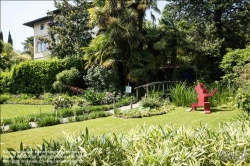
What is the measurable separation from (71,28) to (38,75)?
5.46 meters

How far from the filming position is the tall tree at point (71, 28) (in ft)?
71.3

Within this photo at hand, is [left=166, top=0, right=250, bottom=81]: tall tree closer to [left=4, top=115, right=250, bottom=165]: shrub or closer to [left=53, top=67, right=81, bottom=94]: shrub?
[left=53, top=67, right=81, bottom=94]: shrub

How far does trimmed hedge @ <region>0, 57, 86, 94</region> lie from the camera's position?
64.5ft

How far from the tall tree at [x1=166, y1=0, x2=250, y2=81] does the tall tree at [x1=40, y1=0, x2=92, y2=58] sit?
339 inches

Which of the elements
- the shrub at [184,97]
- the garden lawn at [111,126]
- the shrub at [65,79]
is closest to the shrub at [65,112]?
the garden lawn at [111,126]

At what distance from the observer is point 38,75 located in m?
20.2

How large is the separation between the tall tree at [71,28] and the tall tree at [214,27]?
28.2 feet

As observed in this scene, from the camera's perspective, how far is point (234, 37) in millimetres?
18531

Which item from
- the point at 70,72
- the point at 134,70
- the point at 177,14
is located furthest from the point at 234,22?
the point at 70,72

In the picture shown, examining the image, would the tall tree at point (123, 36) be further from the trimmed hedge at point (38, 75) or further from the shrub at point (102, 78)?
the trimmed hedge at point (38, 75)

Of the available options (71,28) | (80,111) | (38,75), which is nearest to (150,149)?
(80,111)

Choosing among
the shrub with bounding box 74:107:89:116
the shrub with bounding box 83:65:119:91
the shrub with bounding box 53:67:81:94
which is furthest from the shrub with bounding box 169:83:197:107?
the shrub with bounding box 53:67:81:94

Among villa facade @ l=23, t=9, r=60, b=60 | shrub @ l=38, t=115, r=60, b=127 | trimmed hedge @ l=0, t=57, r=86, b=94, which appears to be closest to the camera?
shrub @ l=38, t=115, r=60, b=127

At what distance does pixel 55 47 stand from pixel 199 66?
13.6 meters
